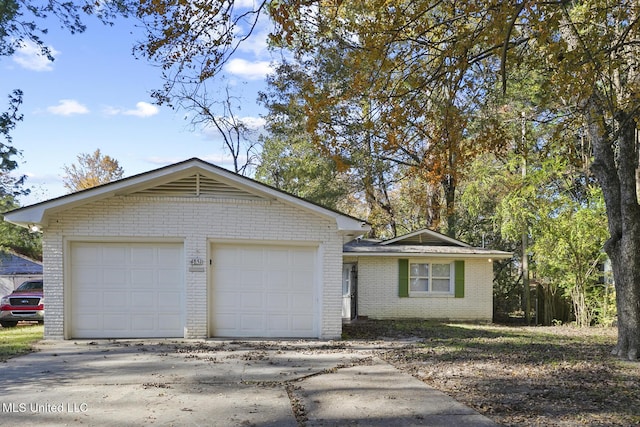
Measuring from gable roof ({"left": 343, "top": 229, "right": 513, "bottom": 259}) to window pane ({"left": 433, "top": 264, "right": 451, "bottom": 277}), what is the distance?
0.60 m

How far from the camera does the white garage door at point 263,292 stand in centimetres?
1170

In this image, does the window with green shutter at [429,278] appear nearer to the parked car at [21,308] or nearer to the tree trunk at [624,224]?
the tree trunk at [624,224]

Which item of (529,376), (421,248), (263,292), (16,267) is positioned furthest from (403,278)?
(16,267)

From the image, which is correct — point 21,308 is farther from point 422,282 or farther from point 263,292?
point 422,282

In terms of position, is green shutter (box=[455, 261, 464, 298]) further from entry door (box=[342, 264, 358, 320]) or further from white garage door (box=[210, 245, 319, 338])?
white garage door (box=[210, 245, 319, 338])

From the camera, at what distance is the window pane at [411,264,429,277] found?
60.9ft

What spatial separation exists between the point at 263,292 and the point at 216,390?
198 inches

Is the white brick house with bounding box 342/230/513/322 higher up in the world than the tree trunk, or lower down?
lower down

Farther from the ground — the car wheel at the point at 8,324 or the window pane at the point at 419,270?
the window pane at the point at 419,270

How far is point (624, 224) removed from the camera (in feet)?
30.5

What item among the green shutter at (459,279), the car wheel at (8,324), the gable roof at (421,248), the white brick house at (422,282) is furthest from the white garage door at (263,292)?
the car wheel at (8,324)

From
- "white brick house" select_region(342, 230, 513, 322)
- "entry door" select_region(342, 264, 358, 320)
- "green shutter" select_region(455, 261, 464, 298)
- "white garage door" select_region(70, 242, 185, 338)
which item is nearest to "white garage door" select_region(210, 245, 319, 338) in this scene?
"white garage door" select_region(70, 242, 185, 338)

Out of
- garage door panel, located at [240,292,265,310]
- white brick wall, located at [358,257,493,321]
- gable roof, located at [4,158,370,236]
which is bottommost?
white brick wall, located at [358,257,493,321]

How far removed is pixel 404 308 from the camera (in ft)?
60.0
